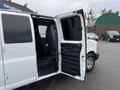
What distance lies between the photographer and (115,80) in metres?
5.94

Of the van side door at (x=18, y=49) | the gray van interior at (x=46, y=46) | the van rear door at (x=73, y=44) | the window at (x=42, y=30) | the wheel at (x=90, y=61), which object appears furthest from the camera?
the wheel at (x=90, y=61)

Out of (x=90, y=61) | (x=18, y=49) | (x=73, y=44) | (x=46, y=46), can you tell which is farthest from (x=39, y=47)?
(x=90, y=61)

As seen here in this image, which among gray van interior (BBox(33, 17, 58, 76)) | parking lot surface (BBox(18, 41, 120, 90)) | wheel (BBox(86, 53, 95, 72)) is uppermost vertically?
gray van interior (BBox(33, 17, 58, 76))

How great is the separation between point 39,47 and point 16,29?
193 cm

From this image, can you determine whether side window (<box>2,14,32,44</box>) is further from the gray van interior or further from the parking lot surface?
the parking lot surface

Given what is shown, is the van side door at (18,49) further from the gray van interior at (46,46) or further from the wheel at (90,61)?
the wheel at (90,61)

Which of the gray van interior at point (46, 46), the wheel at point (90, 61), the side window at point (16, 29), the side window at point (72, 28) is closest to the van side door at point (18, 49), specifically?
the side window at point (16, 29)

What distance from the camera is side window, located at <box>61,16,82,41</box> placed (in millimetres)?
4869

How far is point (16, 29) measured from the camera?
4074 millimetres

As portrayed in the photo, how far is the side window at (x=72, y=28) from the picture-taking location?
16.0ft

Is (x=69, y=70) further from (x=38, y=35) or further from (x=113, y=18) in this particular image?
(x=113, y=18)

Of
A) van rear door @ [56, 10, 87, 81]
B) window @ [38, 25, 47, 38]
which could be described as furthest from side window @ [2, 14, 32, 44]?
window @ [38, 25, 47, 38]

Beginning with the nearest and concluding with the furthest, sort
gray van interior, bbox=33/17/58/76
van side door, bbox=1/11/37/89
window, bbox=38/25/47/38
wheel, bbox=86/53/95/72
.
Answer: van side door, bbox=1/11/37/89 → gray van interior, bbox=33/17/58/76 → window, bbox=38/25/47/38 → wheel, bbox=86/53/95/72

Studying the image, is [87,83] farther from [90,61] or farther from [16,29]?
[16,29]
